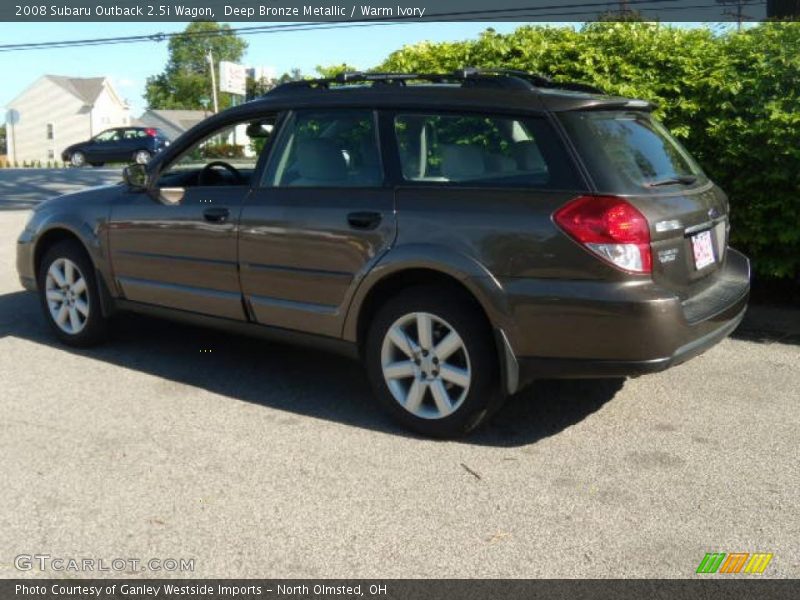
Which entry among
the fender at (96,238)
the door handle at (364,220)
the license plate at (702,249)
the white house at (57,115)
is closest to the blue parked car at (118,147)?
the fender at (96,238)

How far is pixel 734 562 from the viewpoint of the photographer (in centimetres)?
319

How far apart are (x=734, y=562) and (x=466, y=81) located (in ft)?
8.78

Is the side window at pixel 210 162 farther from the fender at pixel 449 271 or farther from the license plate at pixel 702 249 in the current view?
the license plate at pixel 702 249

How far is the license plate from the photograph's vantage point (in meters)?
4.30

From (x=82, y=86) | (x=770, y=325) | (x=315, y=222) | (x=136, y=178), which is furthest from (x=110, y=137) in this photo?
(x=82, y=86)

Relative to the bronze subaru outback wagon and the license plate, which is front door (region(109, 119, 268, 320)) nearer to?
the bronze subaru outback wagon

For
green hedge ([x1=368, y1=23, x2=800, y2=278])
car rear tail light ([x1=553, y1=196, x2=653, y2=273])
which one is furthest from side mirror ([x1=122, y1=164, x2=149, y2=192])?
green hedge ([x1=368, y1=23, x2=800, y2=278])

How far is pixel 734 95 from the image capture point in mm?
6277

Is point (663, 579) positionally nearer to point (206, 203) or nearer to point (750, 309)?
point (206, 203)

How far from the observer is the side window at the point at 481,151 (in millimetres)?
4117

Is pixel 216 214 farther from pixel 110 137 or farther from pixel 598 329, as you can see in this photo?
pixel 110 137

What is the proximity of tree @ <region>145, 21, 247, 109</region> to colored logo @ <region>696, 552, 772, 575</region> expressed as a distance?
10466cm

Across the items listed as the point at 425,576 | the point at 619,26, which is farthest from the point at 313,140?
the point at 619,26

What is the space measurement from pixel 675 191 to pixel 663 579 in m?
1.98
